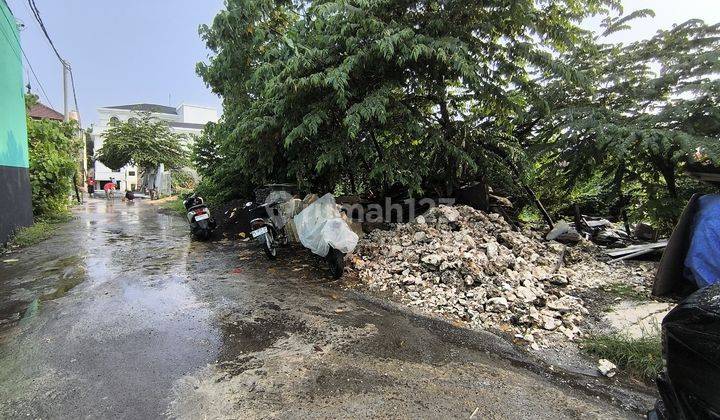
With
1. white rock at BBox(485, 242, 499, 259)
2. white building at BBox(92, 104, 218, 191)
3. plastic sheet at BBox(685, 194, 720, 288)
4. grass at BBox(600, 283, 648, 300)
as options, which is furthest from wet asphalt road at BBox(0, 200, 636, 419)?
white building at BBox(92, 104, 218, 191)

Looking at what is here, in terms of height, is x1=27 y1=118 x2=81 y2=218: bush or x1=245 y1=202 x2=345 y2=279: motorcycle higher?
x1=27 y1=118 x2=81 y2=218: bush

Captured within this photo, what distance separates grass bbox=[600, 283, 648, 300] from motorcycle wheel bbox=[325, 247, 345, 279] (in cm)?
311

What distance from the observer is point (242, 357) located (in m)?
2.92

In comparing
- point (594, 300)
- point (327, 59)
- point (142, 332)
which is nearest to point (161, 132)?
point (327, 59)

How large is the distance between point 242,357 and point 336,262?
7.29ft

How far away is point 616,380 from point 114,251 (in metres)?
7.55

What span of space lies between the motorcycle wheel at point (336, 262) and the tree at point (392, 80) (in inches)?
63.7

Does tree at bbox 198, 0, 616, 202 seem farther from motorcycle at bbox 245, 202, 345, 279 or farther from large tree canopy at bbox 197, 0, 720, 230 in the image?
motorcycle at bbox 245, 202, 345, 279

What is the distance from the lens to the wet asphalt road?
2.32m

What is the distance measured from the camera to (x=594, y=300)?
163 inches

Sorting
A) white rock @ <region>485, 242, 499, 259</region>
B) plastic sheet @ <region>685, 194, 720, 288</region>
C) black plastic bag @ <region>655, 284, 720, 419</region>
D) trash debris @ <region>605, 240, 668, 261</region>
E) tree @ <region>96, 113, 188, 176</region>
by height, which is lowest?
trash debris @ <region>605, 240, 668, 261</region>

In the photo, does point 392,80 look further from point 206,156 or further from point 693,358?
point 206,156

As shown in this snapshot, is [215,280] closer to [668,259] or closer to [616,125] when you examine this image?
[668,259]

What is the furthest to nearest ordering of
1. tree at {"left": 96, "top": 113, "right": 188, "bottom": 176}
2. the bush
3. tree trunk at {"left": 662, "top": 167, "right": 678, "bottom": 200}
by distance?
tree at {"left": 96, "top": 113, "right": 188, "bottom": 176}
the bush
tree trunk at {"left": 662, "top": 167, "right": 678, "bottom": 200}
